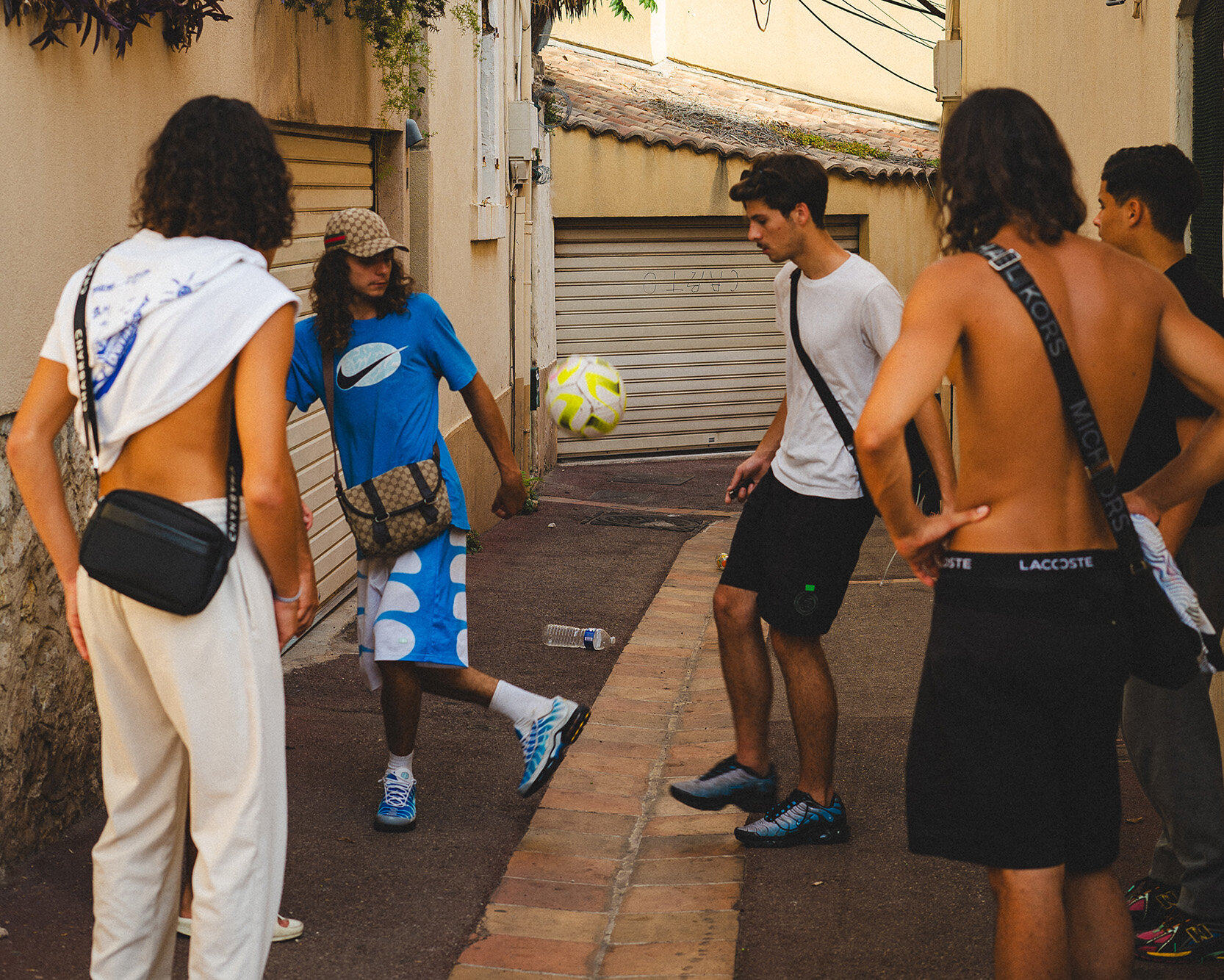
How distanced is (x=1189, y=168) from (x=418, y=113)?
20.0 feet

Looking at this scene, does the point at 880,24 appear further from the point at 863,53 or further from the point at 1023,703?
the point at 1023,703

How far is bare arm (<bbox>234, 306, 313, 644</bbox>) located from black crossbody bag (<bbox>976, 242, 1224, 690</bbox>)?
1288mm

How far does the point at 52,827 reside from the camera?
3.88 meters

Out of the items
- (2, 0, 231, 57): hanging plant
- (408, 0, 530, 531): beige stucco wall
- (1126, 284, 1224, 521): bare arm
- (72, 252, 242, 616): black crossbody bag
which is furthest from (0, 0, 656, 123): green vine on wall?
(1126, 284, 1224, 521): bare arm

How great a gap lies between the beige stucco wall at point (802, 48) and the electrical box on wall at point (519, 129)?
28.6ft

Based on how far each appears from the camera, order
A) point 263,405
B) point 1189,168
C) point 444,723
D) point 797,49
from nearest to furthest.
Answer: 1. point 263,405
2. point 1189,168
3. point 444,723
4. point 797,49

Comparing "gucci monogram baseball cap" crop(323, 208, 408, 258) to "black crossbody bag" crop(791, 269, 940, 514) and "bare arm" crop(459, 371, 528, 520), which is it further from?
"black crossbody bag" crop(791, 269, 940, 514)

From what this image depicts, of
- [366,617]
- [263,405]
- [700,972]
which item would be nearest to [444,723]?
[366,617]

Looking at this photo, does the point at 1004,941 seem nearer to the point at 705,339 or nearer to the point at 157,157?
the point at 157,157

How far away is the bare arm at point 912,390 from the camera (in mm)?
2379

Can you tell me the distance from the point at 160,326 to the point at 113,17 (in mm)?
2103

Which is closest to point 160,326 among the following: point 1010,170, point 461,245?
point 1010,170

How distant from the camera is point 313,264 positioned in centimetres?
718

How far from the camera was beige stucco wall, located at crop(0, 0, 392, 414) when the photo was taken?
3.69 m
